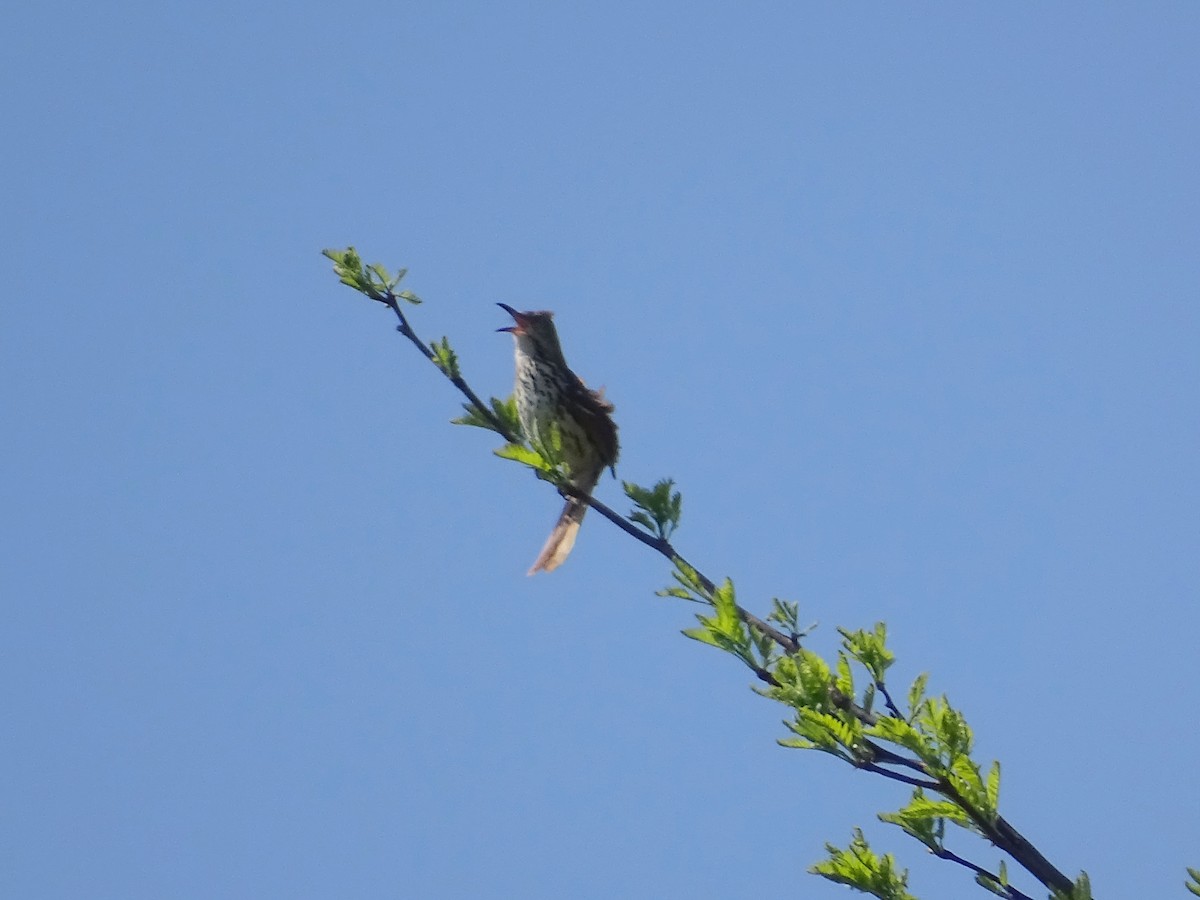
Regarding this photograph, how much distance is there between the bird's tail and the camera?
6309 millimetres

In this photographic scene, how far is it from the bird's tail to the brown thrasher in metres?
0.48

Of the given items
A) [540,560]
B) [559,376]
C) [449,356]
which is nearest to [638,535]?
[449,356]

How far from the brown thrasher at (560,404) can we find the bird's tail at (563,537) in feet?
1.56

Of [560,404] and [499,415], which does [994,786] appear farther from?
[560,404]

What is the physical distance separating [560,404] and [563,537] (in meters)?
0.82

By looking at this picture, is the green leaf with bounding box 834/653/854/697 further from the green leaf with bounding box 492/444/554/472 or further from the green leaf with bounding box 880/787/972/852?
the green leaf with bounding box 492/444/554/472

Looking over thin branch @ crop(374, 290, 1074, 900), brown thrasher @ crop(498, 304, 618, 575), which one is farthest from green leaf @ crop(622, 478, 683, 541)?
brown thrasher @ crop(498, 304, 618, 575)

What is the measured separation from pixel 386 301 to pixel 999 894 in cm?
257

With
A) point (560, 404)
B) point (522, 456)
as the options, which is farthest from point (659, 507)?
point (560, 404)

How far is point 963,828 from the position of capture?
3096 mm

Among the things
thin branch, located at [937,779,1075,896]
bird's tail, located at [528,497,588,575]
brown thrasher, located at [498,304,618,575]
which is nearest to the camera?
thin branch, located at [937,779,1075,896]

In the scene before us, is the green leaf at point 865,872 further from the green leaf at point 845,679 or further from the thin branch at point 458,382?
the thin branch at point 458,382

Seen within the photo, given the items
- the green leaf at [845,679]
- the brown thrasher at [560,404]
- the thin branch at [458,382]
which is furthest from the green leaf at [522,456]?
the brown thrasher at [560,404]

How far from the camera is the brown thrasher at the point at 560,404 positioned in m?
6.88
